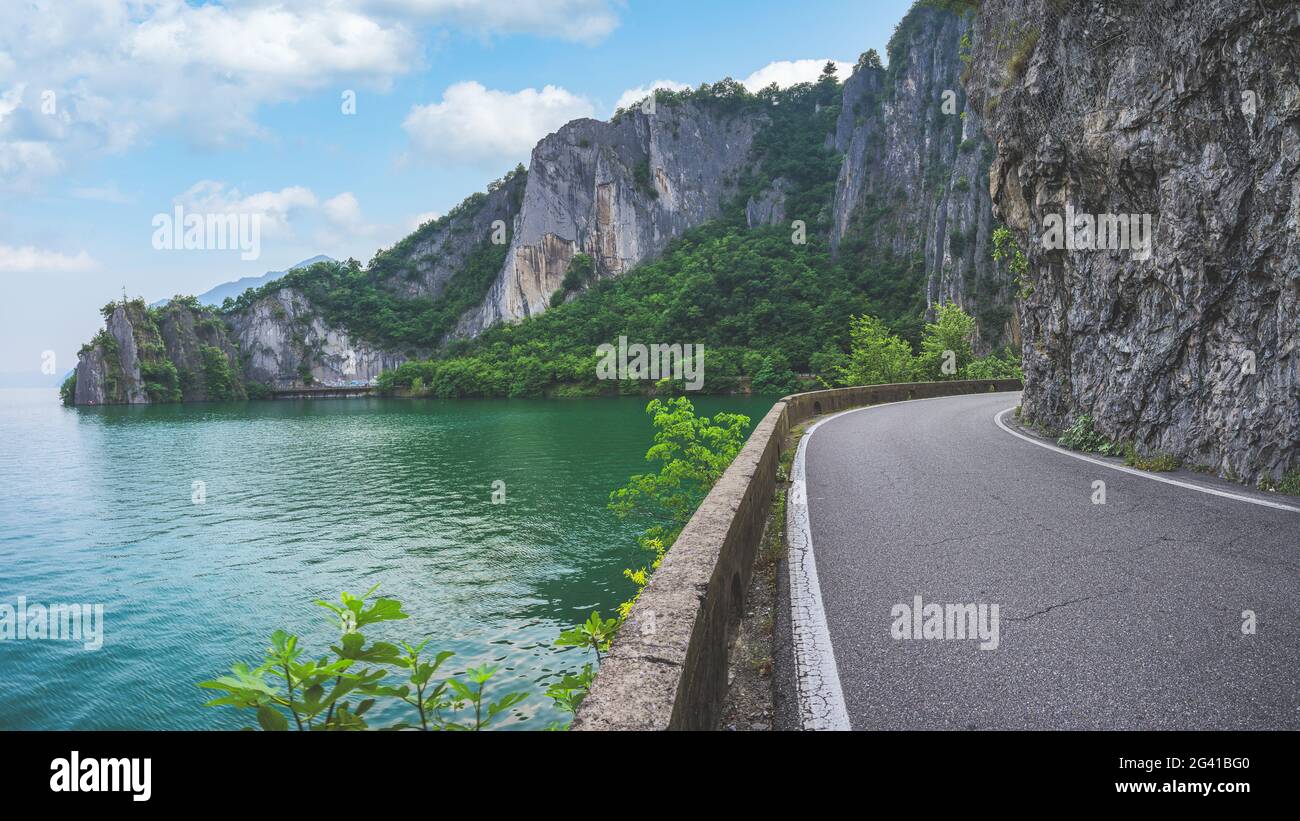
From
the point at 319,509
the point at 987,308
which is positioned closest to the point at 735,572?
the point at 319,509

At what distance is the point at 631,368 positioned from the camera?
283ft

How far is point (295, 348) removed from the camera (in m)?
146

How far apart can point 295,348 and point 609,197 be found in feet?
236

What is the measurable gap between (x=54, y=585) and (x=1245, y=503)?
68.8 feet

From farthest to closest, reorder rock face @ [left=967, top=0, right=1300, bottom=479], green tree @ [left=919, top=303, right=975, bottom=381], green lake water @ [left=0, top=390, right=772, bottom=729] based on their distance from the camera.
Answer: green tree @ [left=919, top=303, right=975, bottom=381] → green lake water @ [left=0, top=390, right=772, bottom=729] → rock face @ [left=967, top=0, right=1300, bottom=479]

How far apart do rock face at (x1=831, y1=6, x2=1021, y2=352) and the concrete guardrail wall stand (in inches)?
2758

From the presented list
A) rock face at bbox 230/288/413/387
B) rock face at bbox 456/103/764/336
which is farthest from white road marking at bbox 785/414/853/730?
rock face at bbox 230/288/413/387

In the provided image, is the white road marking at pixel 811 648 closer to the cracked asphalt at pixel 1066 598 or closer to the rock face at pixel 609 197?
the cracked asphalt at pixel 1066 598

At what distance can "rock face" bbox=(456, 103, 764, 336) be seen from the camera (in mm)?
142500

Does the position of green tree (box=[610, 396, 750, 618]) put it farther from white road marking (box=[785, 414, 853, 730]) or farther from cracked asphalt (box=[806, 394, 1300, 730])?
white road marking (box=[785, 414, 853, 730])

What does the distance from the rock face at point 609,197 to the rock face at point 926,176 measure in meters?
32.9

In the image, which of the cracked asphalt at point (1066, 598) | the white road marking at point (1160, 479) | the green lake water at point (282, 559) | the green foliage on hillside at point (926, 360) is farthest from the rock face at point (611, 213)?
the cracked asphalt at point (1066, 598)

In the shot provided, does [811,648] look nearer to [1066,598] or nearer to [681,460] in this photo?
[1066,598]

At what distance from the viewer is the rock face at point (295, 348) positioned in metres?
144
